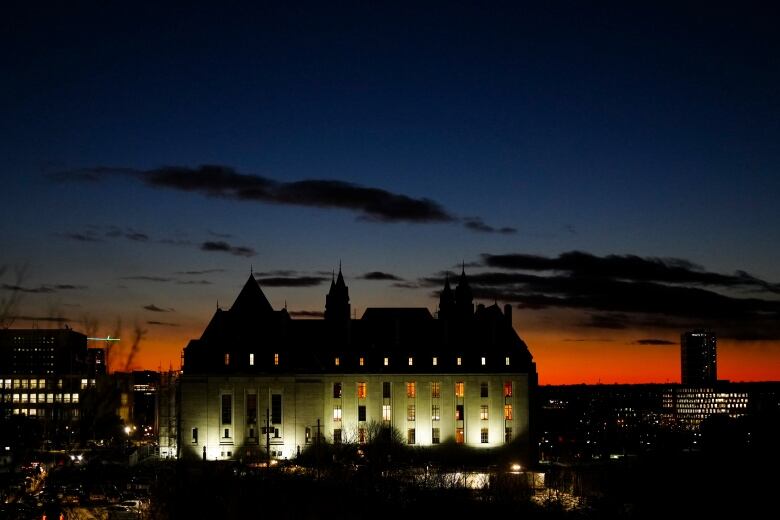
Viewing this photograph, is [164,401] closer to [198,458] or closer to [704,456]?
[198,458]

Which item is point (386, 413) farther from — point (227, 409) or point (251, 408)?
point (227, 409)

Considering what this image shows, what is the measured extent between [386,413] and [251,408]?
1469 cm

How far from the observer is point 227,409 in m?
112

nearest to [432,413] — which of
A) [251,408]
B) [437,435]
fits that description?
[437,435]

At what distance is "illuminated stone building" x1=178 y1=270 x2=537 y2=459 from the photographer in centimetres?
11094

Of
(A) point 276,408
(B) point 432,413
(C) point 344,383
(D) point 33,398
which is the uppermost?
(C) point 344,383

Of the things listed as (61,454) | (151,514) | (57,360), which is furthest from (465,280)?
(57,360)

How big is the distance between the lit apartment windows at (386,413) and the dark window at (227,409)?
16.5 m

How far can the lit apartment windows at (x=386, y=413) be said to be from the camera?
113 m

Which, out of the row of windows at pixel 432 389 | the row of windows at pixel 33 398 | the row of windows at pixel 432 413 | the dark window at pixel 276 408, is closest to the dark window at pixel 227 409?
the dark window at pixel 276 408

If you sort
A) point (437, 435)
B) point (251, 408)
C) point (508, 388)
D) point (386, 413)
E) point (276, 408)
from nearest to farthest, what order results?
point (437, 435)
point (251, 408)
point (276, 408)
point (386, 413)
point (508, 388)

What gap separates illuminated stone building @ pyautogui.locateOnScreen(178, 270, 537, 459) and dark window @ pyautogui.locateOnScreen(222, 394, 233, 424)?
0.36ft

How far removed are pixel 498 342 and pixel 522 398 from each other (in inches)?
287

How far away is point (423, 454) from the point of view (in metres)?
107
